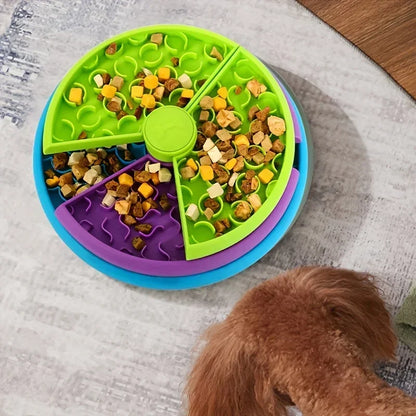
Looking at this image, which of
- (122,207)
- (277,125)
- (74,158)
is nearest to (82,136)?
(74,158)

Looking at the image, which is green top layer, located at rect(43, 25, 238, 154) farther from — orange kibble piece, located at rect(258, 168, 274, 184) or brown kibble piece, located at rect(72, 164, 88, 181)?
orange kibble piece, located at rect(258, 168, 274, 184)

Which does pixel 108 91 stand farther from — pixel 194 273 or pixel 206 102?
pixel 194 273

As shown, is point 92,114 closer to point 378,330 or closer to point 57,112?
point 57,112

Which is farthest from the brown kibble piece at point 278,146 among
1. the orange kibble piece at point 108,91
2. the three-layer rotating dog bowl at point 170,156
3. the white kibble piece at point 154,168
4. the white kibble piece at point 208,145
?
the orange kibble piece at point 108,91

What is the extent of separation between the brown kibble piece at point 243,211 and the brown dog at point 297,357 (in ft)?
0.83

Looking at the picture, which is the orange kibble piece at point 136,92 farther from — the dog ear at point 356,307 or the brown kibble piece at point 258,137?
the dog ear at point 356,307

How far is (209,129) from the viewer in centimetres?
121

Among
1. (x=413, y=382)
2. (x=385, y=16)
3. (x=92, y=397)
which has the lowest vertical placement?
(x=92, y=397)

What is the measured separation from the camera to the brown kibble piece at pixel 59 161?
122cm

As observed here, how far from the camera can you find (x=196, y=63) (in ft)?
4.17

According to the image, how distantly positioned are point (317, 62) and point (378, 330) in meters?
0.61

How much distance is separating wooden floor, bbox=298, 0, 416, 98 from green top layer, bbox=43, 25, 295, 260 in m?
0.25

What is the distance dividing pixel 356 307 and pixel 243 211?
30 cm

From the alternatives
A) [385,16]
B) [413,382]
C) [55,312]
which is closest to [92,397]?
[55,312]
